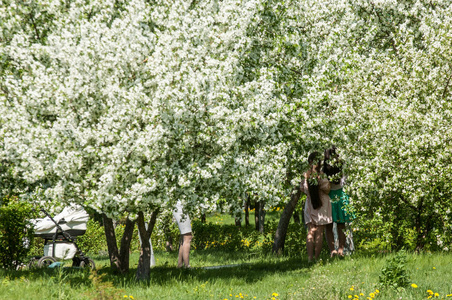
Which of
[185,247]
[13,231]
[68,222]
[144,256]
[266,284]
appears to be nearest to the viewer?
[266,284]

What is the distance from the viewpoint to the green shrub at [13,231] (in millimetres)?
11977

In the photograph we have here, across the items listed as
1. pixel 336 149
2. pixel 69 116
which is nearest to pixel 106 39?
pixel 69 116

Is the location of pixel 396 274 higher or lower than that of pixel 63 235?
lower

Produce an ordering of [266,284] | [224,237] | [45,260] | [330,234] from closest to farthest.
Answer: [266,284] → [330,234] → [45,260] → [224,237]

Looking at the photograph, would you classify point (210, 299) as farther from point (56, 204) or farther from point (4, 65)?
point (4, 65)

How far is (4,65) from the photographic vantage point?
782 cm

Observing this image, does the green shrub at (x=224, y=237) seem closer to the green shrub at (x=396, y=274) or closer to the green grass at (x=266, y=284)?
the green grass at (x=266, y=284)

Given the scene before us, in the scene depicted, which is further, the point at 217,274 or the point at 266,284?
the point at 217,274

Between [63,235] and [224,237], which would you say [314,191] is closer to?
[63,235]

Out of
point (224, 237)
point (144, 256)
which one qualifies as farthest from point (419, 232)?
point (224, 237)

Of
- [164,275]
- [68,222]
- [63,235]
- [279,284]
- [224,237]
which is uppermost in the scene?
[68,222]

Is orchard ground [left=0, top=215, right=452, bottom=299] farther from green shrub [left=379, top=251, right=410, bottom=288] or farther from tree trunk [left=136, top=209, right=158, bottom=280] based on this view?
tree trunk [left=136, top=209, right=158, bottom=280]

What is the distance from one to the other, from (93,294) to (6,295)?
1505 millimetres

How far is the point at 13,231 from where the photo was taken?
12.1 metres
